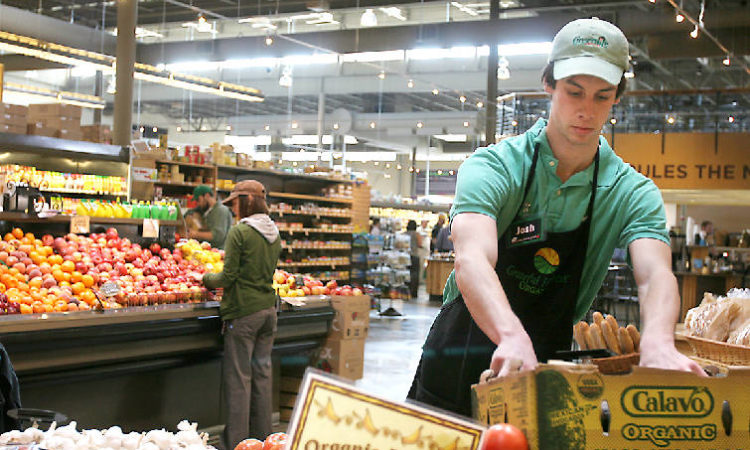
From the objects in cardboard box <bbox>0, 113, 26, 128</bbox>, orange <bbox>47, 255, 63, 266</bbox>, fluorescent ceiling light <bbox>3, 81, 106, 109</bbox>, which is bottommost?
orange <bbox>47, 255, 63, 266</bbox>

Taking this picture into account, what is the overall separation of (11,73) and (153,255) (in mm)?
14000

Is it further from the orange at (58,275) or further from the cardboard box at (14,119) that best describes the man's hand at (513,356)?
the cardboard box at (14,119)

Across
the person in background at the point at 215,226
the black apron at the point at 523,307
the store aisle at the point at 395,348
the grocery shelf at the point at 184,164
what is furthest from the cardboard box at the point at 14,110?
the black apron at the point at 523,307

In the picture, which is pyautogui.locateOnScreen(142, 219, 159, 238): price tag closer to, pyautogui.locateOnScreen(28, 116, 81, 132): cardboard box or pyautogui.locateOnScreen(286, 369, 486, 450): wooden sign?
pyautogui.locateOnScreen(28, 116, 81, 132): cardboard box

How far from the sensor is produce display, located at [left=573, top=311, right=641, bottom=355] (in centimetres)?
162

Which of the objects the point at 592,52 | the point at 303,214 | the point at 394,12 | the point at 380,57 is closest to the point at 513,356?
the point at 592,52

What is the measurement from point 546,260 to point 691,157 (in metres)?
13.8

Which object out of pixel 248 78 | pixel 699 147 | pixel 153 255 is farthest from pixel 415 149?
pixel 153 255

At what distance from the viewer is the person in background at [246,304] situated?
5.31 metres

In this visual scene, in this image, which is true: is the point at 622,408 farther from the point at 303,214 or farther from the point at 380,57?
the point at 380,57

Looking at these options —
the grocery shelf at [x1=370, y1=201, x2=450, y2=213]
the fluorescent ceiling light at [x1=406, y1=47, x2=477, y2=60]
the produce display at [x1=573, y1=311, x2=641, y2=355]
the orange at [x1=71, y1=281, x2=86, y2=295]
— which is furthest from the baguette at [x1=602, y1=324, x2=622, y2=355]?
the grocery shelf at [x1=370, y1=201, x2=450, y2=213]

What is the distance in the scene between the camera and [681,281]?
47.1 ft

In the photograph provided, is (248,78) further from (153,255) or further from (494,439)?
(494,439)

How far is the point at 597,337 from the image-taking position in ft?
5.45
